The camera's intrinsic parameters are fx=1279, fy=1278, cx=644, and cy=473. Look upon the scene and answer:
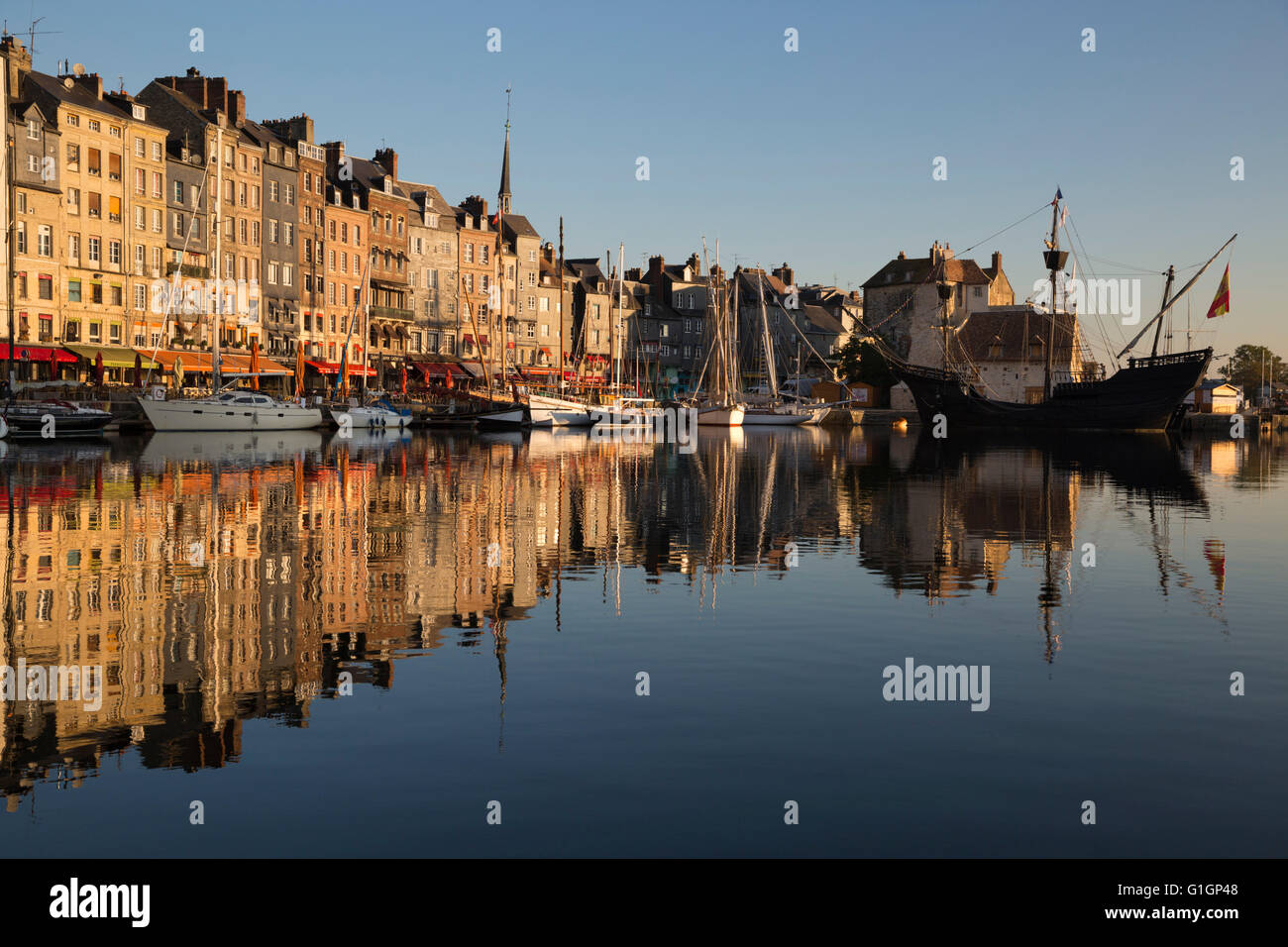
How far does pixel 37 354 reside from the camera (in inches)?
2911

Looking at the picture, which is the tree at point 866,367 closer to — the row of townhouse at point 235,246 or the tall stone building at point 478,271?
the row of townhouse at point 235,246

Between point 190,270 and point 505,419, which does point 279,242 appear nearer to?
point 190,270

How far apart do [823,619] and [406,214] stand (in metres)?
101

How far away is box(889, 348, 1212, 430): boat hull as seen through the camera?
303 ft

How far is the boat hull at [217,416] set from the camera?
6969 cm

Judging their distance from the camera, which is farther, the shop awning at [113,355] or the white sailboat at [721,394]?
the white sailboat at [721,394]

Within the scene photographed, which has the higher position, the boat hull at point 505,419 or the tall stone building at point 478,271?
the tall stone building at point 478,271

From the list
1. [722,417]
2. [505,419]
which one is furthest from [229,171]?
[722,417]

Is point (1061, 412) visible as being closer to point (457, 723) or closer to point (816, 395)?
point (816, 395)

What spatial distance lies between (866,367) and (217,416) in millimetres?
80371

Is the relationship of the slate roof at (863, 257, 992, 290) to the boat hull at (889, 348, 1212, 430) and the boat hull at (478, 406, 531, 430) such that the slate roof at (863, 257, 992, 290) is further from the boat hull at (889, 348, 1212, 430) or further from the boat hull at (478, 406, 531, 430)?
the boat hull at (478, 406, 531, 430)

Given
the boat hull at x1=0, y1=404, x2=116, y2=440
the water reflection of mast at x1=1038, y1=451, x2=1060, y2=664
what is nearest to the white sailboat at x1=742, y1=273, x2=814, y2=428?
the boat hull at x1=0, y1=404, x2=116, y2=440

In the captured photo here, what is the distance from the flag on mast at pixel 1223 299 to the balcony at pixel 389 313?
62.6 metres

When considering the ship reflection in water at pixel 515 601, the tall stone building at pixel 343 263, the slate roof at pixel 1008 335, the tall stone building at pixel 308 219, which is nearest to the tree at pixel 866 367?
the slate roof at pixel 1008 335
